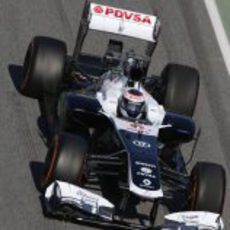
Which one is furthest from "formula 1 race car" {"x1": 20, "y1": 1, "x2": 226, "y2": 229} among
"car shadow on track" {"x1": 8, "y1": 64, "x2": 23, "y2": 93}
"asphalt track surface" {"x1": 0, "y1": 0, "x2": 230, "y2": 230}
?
"car shadow on track" {"x1": 8, "y1": 64, "x2": 23, "y2": 93}

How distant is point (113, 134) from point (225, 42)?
18.4 feet

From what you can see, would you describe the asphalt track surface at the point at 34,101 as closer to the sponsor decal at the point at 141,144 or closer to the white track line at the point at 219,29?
the white track line at the point at 219,29

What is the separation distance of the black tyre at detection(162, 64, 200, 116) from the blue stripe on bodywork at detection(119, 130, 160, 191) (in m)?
1.69

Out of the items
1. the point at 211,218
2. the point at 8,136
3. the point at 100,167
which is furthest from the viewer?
the point at 8,136

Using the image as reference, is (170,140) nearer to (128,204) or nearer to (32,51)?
(128,204)

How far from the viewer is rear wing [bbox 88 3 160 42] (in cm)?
1741

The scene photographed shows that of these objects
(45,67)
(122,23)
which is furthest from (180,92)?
(45,67)

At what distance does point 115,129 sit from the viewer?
15.6 m

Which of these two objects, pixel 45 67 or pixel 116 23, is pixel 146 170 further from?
pixel 116 23

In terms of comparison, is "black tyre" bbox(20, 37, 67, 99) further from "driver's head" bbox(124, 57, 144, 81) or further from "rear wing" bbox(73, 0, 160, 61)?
"driver's head" bbox(124, 57, 144, 81)

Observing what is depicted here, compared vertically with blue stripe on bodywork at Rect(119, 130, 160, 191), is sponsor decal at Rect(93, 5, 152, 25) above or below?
above

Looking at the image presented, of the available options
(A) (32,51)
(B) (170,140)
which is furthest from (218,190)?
(A) (32,51)

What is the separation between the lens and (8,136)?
54.1ft

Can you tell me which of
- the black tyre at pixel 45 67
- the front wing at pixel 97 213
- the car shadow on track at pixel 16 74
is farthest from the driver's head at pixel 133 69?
the front wing at pixel 97 213
